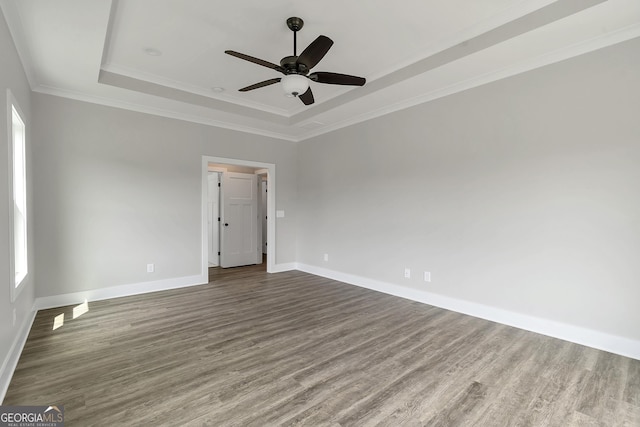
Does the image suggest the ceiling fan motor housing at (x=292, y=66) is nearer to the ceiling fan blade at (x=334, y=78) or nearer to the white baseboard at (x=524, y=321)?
the ceiling fan blade at (x=334, y=78)

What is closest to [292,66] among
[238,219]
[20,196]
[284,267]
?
[20,196]

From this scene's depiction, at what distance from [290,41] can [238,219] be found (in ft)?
14.2

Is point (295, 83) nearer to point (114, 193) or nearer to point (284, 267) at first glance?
point (114, 193)

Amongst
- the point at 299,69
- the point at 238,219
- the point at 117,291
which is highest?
the point at 299,69

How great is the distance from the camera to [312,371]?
2.34 metres

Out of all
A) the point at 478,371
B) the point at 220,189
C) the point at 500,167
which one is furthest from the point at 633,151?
the point at 220,189

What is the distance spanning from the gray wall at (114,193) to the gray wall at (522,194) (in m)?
2.86

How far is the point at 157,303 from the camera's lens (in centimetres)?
396

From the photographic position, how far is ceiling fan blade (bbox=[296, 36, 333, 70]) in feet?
7.61

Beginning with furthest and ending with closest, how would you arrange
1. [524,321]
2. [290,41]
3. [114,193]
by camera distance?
[114,193]
[524,321]
[290,41]

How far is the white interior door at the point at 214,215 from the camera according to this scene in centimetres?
650

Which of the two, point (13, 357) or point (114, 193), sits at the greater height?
point (114, 193)

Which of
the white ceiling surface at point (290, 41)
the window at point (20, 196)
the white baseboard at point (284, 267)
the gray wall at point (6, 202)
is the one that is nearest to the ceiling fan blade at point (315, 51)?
the white ceiling surface at point (290, 41)

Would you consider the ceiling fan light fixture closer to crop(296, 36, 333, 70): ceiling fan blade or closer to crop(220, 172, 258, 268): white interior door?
crop(296, 36, 333, 70): ceiling fan blade
